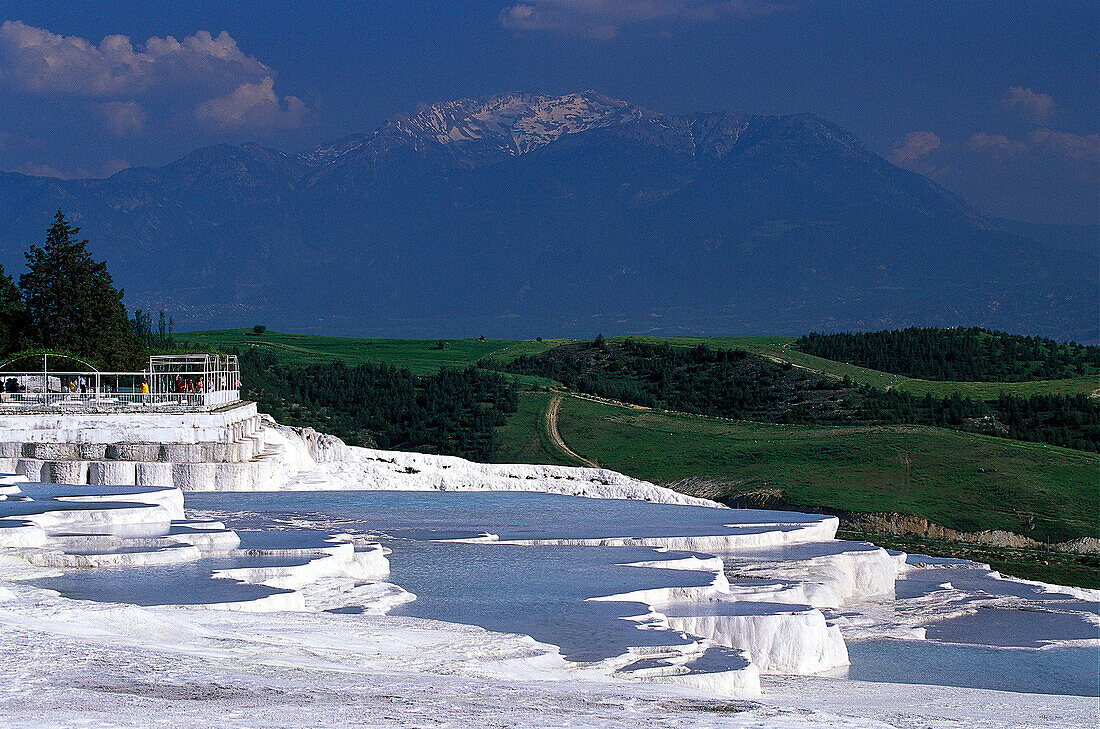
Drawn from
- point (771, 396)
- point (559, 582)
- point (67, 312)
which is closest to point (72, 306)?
point (67, 312)

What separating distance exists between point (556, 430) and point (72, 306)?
18645mm

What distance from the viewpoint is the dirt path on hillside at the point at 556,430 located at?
4658cm

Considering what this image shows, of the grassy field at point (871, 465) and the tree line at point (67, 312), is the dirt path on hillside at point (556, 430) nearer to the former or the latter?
the grassy field at point (871, 465)

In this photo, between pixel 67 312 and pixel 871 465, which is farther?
pixel 871 465

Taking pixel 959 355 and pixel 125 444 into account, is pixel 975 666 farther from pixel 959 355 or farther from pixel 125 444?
pixel 959 355

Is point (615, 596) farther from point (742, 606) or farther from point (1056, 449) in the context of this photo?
point (1056, 449)

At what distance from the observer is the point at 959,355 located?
241 ft

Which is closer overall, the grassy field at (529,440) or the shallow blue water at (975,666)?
the shallow blue water at (975,666)

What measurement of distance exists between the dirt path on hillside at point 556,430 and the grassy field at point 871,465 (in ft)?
1.08

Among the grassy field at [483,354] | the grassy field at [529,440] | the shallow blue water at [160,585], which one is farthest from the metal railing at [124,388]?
the grassy field at [483,354]

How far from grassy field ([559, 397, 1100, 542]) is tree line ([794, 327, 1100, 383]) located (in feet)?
74.3

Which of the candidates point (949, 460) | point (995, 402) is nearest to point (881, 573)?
point (949, 460)

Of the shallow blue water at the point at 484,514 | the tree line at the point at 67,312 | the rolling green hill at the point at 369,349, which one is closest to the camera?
the shallow blue water at the point at 484,514

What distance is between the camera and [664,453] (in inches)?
1865
